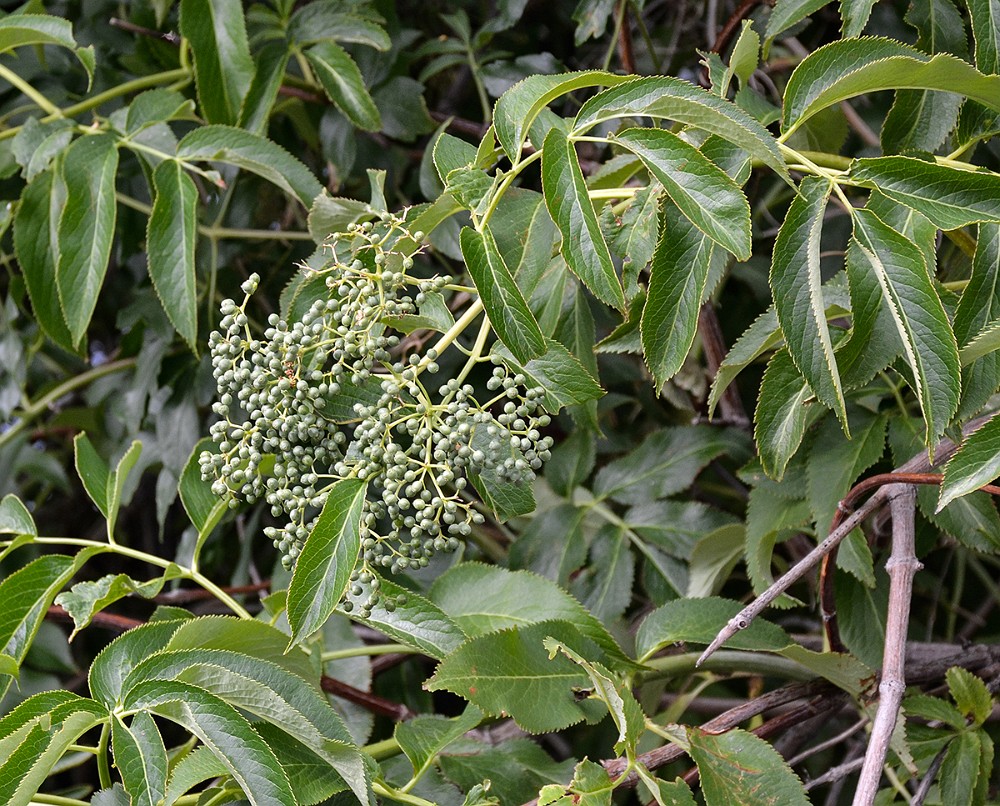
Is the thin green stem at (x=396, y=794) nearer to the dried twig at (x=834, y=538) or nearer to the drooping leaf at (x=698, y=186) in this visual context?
the dried twig at (x=834, y=538)

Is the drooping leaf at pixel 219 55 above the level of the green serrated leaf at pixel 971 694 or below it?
above

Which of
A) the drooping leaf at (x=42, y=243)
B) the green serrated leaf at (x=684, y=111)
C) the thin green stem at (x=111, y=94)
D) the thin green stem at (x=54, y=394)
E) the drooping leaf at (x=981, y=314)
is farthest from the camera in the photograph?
the thin green stem at (x=54, y=394)

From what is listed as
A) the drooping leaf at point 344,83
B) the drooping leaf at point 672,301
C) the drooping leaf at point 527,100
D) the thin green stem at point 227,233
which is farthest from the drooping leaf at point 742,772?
the thin green stem at point 227,233

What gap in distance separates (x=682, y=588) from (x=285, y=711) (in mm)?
636

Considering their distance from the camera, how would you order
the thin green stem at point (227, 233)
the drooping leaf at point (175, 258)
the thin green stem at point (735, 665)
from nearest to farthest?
1. the thin green stem at point (735, 665)
2. the drooping leaf at point (175, 258)
3. the thin green stem at point (227, 233)

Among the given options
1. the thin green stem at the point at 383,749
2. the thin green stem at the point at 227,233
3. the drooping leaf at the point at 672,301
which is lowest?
the thin green stem at the point at 383,749

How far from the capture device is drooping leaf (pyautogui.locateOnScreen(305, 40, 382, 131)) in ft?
4.36

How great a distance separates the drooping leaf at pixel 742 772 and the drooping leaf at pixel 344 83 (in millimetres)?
895

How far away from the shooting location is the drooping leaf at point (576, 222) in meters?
0.76

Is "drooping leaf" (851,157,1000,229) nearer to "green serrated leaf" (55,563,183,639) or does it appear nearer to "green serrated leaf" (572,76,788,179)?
"green serrated leaf" (572,76,788,179)

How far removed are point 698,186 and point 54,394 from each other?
4.83 feet

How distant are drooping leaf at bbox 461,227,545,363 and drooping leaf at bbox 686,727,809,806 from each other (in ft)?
1.26

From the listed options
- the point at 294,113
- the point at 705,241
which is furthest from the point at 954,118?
the point at 294,113

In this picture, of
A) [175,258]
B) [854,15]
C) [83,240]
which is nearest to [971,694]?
[854,15]
